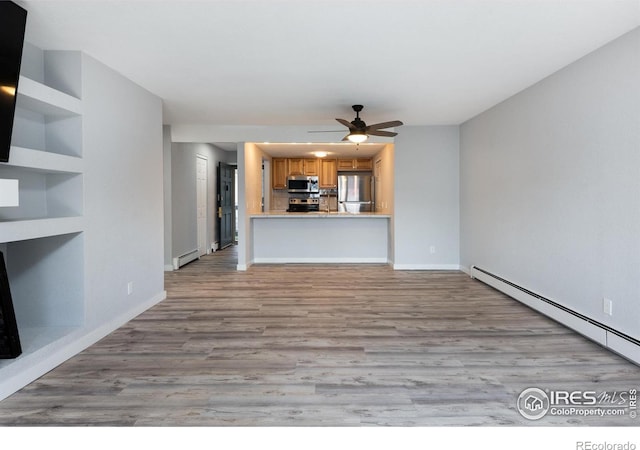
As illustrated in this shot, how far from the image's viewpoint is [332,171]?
8.80 metres

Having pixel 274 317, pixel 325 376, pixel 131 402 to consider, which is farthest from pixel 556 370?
pixel 131 402

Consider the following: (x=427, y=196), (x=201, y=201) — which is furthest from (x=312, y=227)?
(x=201, y=201)

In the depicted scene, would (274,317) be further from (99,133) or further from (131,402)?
(99,133)

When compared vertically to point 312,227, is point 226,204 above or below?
above

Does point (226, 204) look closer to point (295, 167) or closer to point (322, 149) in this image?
point (295, 167)

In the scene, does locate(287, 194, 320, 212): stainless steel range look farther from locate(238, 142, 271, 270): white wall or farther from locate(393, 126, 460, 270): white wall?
locate(393, 126, 460, 270): white wall

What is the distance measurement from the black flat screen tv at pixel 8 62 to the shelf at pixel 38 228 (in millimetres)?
413

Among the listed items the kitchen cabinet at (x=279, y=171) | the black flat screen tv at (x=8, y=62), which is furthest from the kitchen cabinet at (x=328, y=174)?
the black flat screen tv at (x=8, y=62)

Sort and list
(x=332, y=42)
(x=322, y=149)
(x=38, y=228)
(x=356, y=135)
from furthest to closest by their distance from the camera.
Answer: (x=322, y=149) < (x=356, y=135) < (x=332, y=42) < (x=38, y=228)

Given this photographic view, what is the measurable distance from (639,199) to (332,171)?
6.60 m

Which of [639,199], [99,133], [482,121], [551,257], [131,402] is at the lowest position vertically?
[131,402]
